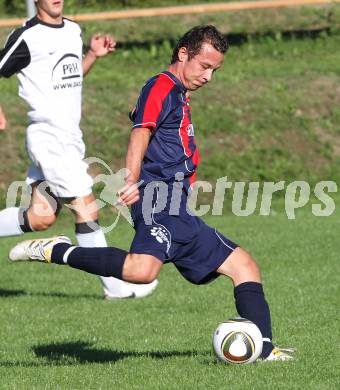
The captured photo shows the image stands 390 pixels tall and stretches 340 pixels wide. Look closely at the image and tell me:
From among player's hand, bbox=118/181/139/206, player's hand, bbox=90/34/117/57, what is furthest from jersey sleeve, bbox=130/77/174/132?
player's hand, bbox=90/34/117/57

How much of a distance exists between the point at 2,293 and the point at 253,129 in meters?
8.55

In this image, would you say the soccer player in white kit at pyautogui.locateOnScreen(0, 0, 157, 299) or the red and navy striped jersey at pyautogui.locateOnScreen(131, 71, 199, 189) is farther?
the soccer player in white kit at pyautogui.locateOnScreen(0, 0, 157, 299)

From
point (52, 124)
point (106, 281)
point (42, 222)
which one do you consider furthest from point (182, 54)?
point (106, 281)

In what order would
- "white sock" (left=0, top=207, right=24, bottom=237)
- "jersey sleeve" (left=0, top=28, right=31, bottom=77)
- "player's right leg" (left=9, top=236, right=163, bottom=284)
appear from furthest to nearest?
"white sock" (left=0, top=207, right=24, bottom=237), "jersey sleeve" (left=0, top=28, right=31, bottom=77), "player's right leg" (left=9, top=236, right=163, bottom=284)

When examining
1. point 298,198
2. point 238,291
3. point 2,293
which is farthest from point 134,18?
point 238,291

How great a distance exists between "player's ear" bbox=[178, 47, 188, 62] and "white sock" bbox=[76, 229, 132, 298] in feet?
10.0

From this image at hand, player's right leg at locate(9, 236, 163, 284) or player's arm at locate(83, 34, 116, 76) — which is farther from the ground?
player's arm at locate(83, 34, 116, 76)

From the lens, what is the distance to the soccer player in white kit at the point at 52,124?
31.7ft

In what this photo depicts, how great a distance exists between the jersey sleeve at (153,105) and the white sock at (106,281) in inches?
120

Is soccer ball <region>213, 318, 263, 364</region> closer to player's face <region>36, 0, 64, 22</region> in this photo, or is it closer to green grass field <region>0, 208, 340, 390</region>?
green grass field <region>0, 208, 340, 390</region>

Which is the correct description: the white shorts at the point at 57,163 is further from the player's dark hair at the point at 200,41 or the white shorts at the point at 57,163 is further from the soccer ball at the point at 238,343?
the soccer ball at the point at 238,343

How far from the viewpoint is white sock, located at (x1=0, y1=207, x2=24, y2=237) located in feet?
32.2

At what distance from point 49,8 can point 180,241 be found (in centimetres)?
349

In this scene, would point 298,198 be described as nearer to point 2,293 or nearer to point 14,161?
point 14,161
